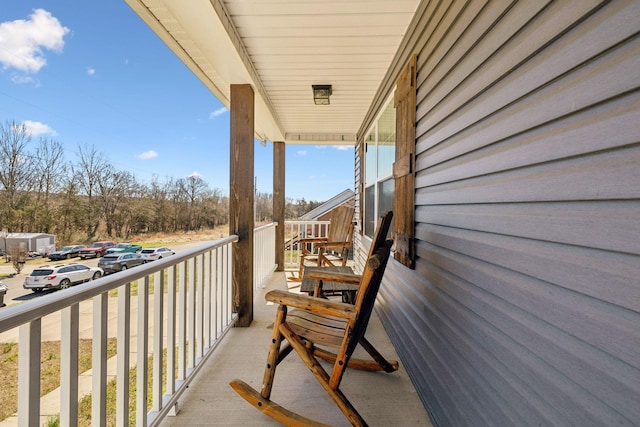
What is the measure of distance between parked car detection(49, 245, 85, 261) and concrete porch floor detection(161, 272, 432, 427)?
1.00 meters

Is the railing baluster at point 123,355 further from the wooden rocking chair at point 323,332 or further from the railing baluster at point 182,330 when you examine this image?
the wooden rocking chair at point 323,332

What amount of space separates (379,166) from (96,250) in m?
3.09

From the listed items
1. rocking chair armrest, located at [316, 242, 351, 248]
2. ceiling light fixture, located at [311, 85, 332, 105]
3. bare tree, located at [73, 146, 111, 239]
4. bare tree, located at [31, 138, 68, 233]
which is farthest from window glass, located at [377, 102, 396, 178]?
bare tree, located at [31, 138, 68, 233]

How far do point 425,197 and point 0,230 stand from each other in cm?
214

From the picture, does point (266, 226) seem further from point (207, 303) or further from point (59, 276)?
point (59, 276)

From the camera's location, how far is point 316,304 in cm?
168

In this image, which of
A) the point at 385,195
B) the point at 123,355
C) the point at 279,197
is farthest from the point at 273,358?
the point at 279,197

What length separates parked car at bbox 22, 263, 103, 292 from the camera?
3.61 ft

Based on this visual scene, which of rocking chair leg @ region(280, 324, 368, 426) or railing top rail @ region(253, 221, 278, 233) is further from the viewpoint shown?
railing top rail @ region(253, 221, 278, 233)

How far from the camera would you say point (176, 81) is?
1184 centimetres

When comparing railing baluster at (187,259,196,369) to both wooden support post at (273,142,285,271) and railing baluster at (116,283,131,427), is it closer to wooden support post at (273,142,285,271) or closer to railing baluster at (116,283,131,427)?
railing baluster at (116,283,131,427)

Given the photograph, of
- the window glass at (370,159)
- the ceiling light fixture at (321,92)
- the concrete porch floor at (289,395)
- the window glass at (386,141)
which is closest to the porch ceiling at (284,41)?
the ceiling light fixture at (321,92)

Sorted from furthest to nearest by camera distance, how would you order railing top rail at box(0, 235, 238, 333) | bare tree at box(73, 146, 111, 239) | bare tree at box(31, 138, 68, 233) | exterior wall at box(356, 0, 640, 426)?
1. bare tree at box(73, 146, 111, 239)
2. bare tree at box(31, 138, 68, 233)
3. railing top rail at box(0, 235, 238, 333)
4. exterior wall at box(356, 0, 640, 426)

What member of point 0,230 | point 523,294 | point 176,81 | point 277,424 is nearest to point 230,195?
point 0,230
